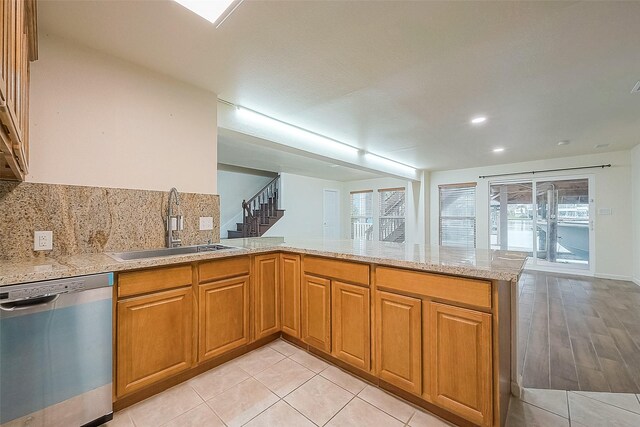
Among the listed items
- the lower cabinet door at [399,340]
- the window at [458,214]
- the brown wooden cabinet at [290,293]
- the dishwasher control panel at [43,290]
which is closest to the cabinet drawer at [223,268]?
the brown wooden cabinet at [290,293]

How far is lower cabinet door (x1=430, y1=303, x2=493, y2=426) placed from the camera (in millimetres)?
1397

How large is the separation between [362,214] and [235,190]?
407 centimetres

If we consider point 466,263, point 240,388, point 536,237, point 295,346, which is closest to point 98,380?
point 240,388

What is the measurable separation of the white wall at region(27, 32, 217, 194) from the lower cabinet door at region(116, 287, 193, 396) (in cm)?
99

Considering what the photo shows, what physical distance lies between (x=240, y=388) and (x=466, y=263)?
1.69 metres

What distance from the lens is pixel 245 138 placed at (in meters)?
3.19

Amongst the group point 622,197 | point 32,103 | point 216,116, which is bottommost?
point 622,197

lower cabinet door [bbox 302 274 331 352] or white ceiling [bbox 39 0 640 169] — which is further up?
white ceiling [bbox 39 0 640 169]

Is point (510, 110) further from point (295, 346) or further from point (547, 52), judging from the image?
point (295, 346)

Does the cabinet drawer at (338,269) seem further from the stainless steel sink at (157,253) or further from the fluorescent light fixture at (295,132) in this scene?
the fluorescent light fixture at (295,132)

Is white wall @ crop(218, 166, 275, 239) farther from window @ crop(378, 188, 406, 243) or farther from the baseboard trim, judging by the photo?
the baseboard trim

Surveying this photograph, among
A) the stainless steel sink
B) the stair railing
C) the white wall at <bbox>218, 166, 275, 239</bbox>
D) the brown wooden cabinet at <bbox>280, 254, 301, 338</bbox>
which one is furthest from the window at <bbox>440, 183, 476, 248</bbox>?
the stainless steel sink

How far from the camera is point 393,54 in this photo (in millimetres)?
2053

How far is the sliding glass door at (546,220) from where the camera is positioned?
545 cm
